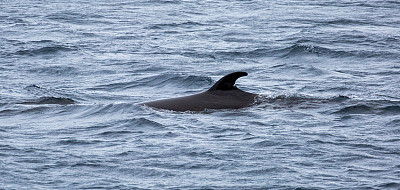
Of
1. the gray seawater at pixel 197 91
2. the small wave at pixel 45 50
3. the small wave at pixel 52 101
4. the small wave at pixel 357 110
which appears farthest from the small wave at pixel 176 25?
the small wave at pixel 357 110

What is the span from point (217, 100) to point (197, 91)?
3.22m

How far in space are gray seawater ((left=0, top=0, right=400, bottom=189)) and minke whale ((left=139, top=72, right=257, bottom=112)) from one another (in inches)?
9.5

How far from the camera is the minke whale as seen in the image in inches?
535

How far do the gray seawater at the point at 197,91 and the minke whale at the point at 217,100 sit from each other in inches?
9.5

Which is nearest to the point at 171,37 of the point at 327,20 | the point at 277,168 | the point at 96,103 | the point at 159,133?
the point at 327,20

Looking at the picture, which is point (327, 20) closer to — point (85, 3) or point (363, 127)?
point (85, 3)

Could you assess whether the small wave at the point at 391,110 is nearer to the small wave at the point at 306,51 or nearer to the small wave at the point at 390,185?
the small wave at the point at 390,185

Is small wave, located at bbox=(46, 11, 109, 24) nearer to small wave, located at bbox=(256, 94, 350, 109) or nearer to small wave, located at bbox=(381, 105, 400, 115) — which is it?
small wave, located at bbox=(256, 94, 350, 109)

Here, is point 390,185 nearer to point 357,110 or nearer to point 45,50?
point 357,110

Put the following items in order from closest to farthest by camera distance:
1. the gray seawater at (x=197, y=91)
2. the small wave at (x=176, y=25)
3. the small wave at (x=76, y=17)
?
the gray seawater at (x=197, y=91)
the small wave at (x=176, y=25)
the small wave at (x=76, y=17)

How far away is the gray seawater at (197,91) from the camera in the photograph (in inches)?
401

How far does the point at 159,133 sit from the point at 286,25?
15818 millimetres

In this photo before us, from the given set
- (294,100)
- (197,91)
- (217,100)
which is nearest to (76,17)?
(197,91)

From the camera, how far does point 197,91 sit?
666 inches
